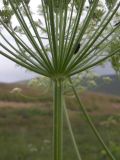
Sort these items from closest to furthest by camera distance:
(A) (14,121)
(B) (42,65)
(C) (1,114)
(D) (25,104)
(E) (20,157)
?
(B) (42,65) < (E) (20,157) < (A) (14,121) < (C) (1,114) < (D) (25,104)

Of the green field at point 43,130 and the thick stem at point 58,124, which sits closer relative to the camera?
the thick stem at point 58,124

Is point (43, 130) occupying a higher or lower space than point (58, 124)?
lower

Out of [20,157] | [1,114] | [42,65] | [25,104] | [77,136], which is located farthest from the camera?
[25,104]

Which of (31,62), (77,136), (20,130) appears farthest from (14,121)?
(31,62)

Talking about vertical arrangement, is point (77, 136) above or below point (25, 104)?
below

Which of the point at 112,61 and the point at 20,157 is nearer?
the point at 112,61

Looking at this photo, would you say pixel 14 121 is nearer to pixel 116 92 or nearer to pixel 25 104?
pixel 25 104

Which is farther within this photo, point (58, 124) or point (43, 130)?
point (43, 130)

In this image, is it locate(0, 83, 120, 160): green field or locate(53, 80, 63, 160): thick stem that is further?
locate(0, 83, 120, 160): green field
